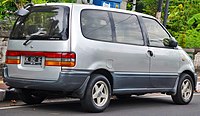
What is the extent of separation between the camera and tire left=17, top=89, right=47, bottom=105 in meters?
8.67

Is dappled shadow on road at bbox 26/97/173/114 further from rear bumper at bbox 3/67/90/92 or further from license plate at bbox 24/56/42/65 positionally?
license plate at bbox 24/56/42/65

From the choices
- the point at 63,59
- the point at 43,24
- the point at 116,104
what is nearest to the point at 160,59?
the point at 116,104

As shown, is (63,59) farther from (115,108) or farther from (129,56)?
(115,108)

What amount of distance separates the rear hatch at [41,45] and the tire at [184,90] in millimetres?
3176

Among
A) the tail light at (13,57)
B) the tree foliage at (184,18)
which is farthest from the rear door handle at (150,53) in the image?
the tree foliage at (184,18)

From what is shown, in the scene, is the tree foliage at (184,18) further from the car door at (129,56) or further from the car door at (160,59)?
the car door at (129,56)

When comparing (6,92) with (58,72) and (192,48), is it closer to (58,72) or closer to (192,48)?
(58,72)

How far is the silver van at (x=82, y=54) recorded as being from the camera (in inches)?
309

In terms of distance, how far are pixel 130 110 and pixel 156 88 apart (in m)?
0.84

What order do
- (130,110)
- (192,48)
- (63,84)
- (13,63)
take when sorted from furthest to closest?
(192,48) < (130,110) < (13,63) < (63,84)

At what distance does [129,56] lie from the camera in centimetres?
872

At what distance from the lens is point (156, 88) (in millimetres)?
9469

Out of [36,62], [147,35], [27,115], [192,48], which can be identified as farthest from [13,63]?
[192,48]

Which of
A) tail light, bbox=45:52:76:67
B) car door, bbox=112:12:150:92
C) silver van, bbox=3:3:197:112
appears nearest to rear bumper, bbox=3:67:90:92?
silver van, bbox=3:3:197:112
